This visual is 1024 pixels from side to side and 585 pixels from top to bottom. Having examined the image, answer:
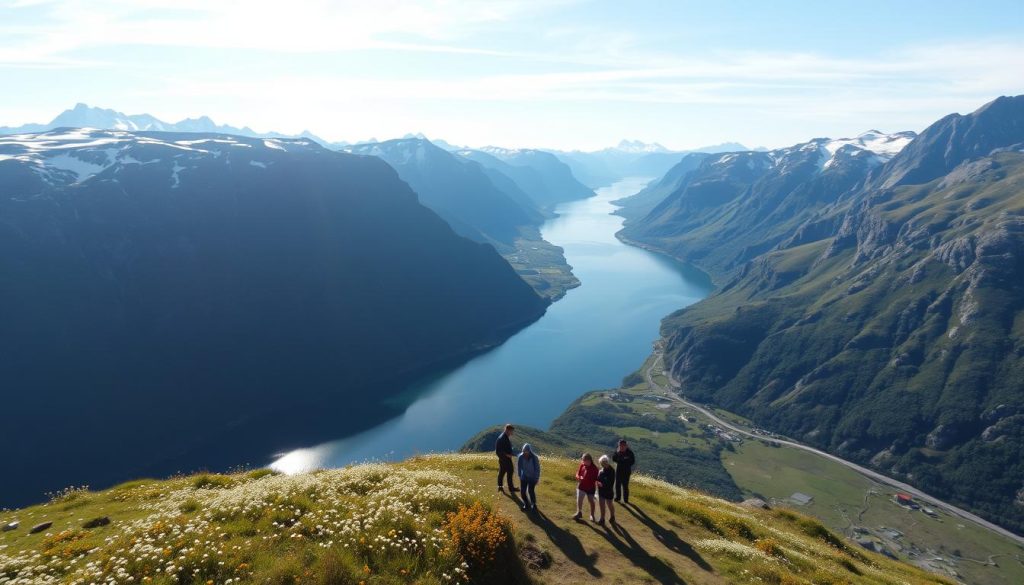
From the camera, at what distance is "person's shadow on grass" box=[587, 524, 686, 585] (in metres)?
22.8

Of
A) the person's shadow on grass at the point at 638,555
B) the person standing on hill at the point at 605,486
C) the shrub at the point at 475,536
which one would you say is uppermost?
the shrub at the point at 475,536

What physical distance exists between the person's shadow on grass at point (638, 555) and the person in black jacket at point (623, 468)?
12.1ft

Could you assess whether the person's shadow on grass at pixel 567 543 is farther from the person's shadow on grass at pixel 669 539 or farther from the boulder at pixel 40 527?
the boulder at pixel 40 527

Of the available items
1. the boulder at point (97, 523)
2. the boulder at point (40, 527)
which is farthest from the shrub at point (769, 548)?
the boulder at point (40, 527)

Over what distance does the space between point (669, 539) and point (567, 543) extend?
651 centimetres

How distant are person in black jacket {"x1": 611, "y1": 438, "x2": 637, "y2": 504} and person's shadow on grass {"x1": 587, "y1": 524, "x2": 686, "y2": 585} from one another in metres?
3.70

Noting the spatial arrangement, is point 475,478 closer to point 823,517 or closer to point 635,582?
point 635,582

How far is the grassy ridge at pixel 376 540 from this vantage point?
57.3ft

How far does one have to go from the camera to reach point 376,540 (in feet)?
60.7

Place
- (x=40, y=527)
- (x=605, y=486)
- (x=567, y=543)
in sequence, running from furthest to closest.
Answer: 1. (x=605, y=486)
2. (x=567, y=543)
3. (x=40, y=527)

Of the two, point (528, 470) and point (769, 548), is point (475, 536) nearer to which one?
point (528, 470)

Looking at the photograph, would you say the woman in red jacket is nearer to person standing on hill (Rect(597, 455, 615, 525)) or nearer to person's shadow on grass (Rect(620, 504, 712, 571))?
person standing on hill (Rect(597, 455, 615, 525))

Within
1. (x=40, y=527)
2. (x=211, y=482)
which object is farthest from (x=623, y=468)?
(x=40, y=527)

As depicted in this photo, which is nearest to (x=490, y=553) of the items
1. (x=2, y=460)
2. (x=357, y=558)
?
(x=357, y=558)
